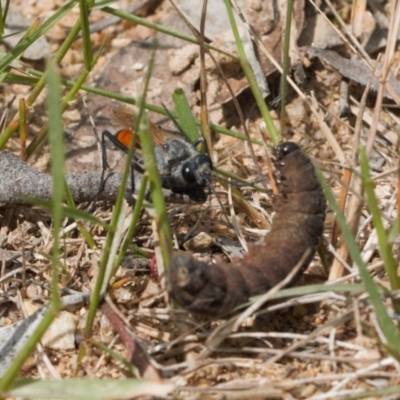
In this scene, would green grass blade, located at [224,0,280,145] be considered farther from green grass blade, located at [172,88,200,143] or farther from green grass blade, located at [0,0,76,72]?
green grass blade, located at [0,0,76,72]

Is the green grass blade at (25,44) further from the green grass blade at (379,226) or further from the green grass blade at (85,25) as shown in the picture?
the green grass blade at (379,226)

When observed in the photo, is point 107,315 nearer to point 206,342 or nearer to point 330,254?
point 206,342

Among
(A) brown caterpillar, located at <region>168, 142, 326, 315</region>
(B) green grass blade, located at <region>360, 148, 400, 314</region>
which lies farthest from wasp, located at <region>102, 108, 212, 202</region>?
(B) green grass blade, located at <region>360, 148, 400, 314</region>

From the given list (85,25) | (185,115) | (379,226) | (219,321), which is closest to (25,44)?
(85,25)

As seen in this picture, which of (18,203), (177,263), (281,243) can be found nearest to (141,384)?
(177,263)

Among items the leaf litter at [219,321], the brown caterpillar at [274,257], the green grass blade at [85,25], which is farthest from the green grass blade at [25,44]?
the brown caterpillar at [274,257]

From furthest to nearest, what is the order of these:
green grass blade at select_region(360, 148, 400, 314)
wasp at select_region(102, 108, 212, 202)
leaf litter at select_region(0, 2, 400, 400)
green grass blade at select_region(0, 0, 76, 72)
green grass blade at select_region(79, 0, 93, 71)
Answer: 1. green grass blade at select_region(0, 0, 76, 72)
2. wasp at select_region(102, 108, 212, 202)
3. green grass blade at select_region(79, 0, 93, 71)
4. leaf litter at select_region(0, 2, 400, 400)
5. green grass blade at select_region(360, 148, 400, 314)
